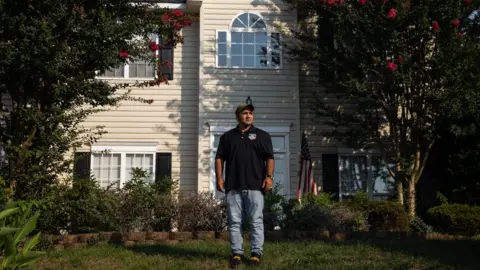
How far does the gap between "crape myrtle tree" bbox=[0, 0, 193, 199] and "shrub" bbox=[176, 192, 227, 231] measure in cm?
216

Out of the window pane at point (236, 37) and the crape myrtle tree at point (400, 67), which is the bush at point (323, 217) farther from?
the window pane at point (236, 37)

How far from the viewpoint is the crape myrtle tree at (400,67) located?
11.6 m

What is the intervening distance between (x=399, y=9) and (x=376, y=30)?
0.58 m

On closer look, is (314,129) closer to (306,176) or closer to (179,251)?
(306,176)

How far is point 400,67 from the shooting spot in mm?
11758

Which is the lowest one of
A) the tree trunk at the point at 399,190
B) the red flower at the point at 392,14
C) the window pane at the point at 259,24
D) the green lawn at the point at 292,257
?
the green lawn at the point at 292,257

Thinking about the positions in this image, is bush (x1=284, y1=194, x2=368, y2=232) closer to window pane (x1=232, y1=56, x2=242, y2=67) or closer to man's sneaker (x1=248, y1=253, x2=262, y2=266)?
man's sneaker (x1=248, y1=253, x2=262, y2=266)

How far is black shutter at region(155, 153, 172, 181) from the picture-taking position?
45.4 feet

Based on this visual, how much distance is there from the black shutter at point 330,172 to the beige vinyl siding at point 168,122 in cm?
301

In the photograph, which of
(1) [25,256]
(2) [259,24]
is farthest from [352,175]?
(1) [25,256]

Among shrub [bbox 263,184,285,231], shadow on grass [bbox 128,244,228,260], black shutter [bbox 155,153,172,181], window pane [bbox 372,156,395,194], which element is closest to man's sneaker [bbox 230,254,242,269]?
shadow on grass [bbox 128,244,228,260]

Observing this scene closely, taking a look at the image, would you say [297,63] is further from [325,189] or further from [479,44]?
[479,44]

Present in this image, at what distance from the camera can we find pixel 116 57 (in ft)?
27.8

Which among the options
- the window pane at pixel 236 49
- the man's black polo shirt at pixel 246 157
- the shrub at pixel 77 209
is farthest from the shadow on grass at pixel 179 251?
the window pane at pixel 236 49
